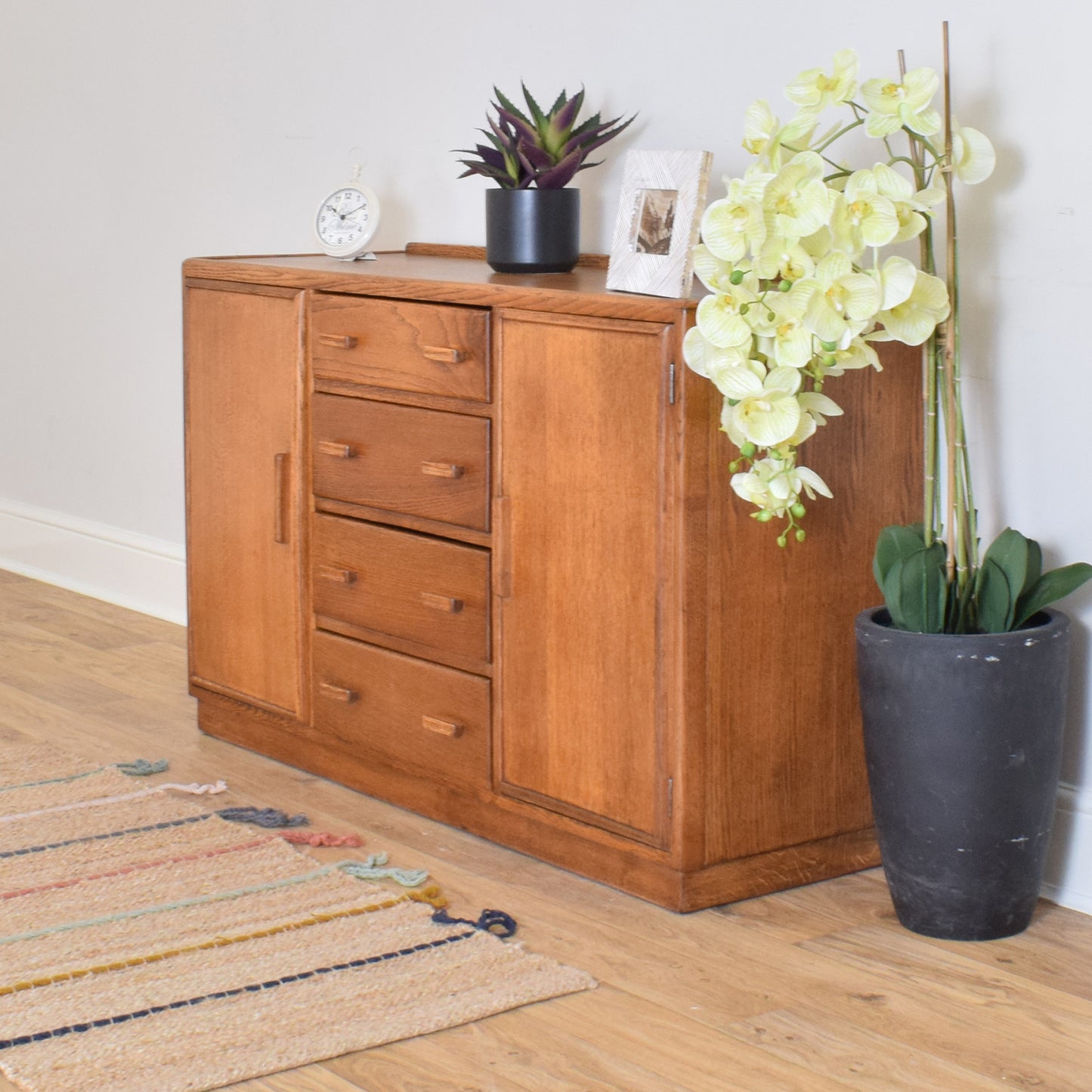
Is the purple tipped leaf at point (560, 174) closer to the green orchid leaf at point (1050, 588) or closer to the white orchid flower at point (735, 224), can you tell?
the white orchid flower at point (735, 224)

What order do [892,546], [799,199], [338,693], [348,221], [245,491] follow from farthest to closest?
1. [348,221]
2. [245,491]
3. [338,693]
4. [892,546]
5. [799,199]

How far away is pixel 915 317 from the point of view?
1.88m

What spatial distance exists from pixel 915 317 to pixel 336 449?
99cm

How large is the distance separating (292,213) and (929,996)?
211cm

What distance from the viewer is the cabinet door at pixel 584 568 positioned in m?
2.04

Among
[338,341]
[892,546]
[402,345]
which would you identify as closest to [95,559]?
[338,341]

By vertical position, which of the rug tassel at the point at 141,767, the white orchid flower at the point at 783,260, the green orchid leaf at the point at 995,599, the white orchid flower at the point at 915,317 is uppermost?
the white orchid flower at the point at 783,260

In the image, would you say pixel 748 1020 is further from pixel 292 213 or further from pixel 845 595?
pixel 292 213

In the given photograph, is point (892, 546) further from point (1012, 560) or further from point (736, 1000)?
point (736, 1000)

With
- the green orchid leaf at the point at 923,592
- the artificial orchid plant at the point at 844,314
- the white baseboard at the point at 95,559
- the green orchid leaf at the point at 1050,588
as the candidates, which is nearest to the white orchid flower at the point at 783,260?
the artificial orchid plant at the point at 844,314

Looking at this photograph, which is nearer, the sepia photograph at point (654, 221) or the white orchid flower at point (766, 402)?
the white orchid flower at point (766, 402)

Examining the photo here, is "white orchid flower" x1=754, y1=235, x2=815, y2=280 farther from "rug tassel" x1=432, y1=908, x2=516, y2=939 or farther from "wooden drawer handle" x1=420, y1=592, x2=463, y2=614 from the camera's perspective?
"rug tassel" x1=432, y1=908, x2=516, y2=939

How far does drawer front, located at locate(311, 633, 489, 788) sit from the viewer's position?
234cm

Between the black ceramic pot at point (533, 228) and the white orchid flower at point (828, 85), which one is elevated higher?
the white orchid flower at point (828, 85)
